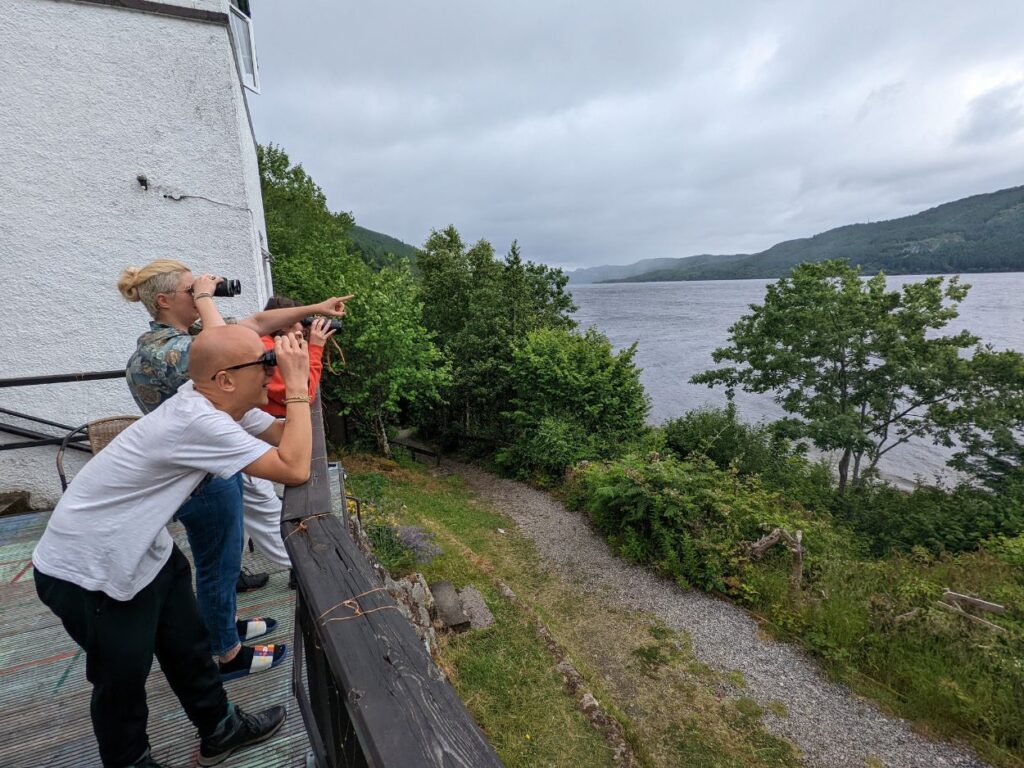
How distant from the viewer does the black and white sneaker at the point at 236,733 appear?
6.33ft

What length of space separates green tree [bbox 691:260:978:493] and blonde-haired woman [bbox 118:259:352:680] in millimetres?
18717

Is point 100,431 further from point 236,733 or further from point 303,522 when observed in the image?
point 303,522

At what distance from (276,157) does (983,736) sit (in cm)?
2809

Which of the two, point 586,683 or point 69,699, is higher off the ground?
point 69,699

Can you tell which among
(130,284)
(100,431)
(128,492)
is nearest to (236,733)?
(128,492)

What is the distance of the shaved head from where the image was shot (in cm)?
152

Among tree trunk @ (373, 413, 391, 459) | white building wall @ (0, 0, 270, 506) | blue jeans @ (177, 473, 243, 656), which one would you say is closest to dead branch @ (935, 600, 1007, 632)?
blue jeans @ (177, 473, 243, 656)

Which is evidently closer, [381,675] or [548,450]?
[381,675]

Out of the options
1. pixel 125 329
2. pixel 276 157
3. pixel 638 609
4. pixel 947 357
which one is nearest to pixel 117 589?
pixel 125 329

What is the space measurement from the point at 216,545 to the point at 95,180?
15.9 ft

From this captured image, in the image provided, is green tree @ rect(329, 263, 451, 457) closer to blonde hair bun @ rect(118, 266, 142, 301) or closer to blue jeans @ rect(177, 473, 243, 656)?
blonde hair bun @ rect(118, 266, 142, 301)

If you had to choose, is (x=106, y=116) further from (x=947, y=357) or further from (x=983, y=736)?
(x=947, y=357)

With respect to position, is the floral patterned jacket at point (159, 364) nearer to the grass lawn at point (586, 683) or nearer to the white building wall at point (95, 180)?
the white building wall at point (95, 180)

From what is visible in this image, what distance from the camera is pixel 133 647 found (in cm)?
156
